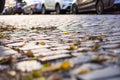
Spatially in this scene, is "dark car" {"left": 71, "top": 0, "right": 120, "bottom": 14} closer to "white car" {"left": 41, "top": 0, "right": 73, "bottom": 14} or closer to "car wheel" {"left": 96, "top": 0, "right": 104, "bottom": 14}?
"car wheel" {"left": 96, "top": 0, "right": 104, "bottom": 14}

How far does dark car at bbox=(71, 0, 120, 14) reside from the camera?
1408 cm

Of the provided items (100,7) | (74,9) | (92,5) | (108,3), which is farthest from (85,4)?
(108,3)

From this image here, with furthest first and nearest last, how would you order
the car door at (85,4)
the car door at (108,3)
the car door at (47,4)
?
1. the car door at (47,4)
2. the car door at (85,4)
3. the car door at (108,3)

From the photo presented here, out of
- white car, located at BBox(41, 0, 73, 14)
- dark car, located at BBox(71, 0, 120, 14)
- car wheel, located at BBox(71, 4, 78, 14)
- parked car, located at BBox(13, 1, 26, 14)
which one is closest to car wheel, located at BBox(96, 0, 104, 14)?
dark car, located at BBox(71, 0, 120, 14)

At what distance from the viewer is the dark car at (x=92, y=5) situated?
46.2ft

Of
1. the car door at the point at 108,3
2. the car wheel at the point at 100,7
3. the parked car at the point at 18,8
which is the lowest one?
the parked car at the point at 18,8

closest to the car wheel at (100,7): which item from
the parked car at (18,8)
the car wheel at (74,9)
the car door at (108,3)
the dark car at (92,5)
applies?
the dark car at (92,5)

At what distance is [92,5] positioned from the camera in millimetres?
15789

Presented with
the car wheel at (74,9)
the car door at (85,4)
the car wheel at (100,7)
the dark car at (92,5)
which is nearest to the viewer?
the dark car at (92,5)

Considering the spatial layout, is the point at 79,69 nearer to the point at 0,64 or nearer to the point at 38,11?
the point at 0,64

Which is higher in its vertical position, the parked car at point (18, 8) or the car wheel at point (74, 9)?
the car wheel at point (74, 9)

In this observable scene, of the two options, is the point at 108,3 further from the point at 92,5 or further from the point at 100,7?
the point at 92,5

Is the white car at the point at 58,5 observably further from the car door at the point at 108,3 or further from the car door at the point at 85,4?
the car door at the point at 108,3

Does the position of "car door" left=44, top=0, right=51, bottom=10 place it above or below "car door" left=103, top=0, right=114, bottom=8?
below
